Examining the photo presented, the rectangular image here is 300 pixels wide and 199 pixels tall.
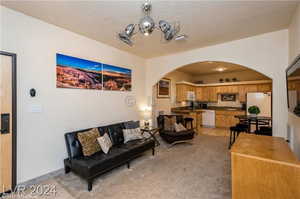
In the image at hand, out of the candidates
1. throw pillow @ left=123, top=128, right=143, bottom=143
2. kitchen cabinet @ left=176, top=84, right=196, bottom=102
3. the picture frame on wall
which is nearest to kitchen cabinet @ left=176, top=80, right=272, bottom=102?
kitchen cabinet @ left=176, top=84, right=196, bottom=102

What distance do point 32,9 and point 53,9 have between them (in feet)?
1.11

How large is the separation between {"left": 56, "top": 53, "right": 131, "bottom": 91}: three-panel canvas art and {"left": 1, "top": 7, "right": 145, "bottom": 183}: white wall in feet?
0.36

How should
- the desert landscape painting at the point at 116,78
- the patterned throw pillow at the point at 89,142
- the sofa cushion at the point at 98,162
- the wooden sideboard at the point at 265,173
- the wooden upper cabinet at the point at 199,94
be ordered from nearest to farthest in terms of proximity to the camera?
1. the wooden sideboard at the point at 265,173
2. the sofa cushion at the point at 98,162
3. the patterned throw pillow at the point at 89,142
4. the desert landscape painting at the point at 116,78
5. the wooden upper cabinet at the point at 199,94

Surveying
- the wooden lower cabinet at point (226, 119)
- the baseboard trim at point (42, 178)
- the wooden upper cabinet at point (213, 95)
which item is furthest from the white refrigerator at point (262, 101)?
the baseboard trim at point (42, 178)

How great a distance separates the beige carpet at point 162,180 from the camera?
83.4 inches

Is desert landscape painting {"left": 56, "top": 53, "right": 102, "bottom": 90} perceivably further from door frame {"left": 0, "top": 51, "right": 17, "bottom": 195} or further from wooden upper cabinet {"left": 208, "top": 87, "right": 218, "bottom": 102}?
wooden upper cabinet {"left": 208, "top": 87, "right": 218, "bottom": 102}

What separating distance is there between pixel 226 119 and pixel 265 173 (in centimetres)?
604

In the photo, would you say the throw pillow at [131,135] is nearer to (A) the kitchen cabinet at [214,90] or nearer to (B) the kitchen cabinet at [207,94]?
(A) the kitchen cabinet at [214,90]

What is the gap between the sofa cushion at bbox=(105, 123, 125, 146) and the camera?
327cm

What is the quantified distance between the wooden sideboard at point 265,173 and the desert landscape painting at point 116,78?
3.10 m

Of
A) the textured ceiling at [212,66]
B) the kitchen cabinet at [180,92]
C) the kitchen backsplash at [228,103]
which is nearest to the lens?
the textured ceiling at [212,66]

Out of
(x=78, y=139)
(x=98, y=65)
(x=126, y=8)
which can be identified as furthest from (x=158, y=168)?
(x=126, y=8)

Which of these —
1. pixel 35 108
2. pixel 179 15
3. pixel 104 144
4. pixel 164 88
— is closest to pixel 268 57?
pixel 179 15

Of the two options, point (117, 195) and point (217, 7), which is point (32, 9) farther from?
point (117, 195)
